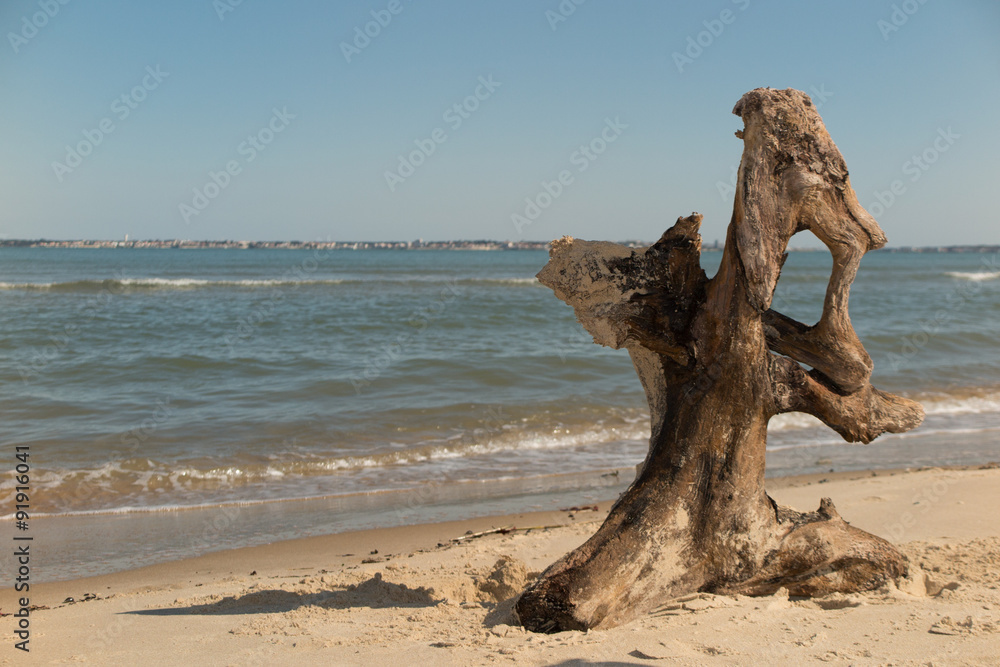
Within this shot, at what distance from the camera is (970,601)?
3.20m

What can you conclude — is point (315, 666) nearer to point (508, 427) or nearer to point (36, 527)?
point (36, 527)

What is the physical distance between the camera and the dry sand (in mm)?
2756

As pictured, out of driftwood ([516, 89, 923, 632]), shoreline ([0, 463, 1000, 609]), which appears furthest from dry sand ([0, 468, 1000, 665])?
driftwood ([516, 89, 923, 632])

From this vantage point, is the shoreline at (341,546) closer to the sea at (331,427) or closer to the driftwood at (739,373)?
the sea at (331,427)

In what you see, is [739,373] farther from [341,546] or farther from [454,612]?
[341,546]

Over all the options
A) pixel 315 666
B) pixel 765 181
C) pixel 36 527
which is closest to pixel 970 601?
pixel 765 181

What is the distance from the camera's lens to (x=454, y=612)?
11.6 feet

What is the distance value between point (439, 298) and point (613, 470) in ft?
63.4

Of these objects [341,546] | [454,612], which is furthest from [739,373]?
[341,546]

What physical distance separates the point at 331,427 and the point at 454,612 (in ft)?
17.9

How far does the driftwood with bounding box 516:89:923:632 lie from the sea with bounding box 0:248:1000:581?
3059 millimetres

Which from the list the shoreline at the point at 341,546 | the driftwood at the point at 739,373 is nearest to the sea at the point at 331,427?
the shoreline at the point at 341,546

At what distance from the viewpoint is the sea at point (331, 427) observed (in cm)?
627

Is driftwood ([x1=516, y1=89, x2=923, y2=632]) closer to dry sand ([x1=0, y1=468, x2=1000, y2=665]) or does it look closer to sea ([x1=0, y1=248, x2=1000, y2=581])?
dry sand ([x1=0, y1=468, x2=1000, y2=665])
